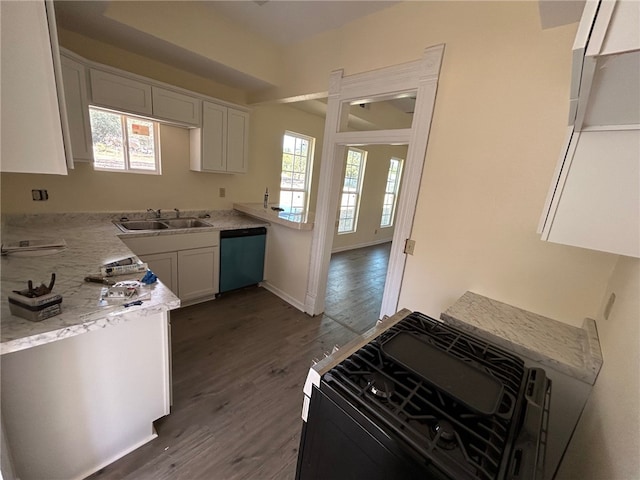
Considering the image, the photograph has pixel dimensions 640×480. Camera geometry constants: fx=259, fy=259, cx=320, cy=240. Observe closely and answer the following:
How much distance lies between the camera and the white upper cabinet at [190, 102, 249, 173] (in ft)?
9.68

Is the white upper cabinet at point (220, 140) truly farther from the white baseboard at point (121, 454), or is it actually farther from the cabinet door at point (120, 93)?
the white baseboard at point (121, 454)

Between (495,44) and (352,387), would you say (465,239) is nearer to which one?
(495,44)

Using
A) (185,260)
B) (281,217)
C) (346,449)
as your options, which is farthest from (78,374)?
(281,217)

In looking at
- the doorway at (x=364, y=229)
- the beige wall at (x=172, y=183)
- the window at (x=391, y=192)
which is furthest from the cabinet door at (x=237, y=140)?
the window at (x=391, y=192)

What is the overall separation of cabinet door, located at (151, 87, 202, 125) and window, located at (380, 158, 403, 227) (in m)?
4.40

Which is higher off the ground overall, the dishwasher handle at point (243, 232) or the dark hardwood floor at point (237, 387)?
the dishwasher handle at point (243, 232)

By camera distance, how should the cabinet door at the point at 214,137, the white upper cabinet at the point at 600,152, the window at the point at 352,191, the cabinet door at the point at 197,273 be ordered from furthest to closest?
1. the window at the point at 352,191
2. the cabinet door at the point at 214,137
3. the cabinet door at the point at 197,273
4. the white upper cabinet at the point at 600,152

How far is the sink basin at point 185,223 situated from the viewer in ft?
9.75

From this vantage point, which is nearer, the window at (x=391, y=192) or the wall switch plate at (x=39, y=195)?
the wall switch plate at (x=39, y=195)

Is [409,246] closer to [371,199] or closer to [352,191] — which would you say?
[352,191]

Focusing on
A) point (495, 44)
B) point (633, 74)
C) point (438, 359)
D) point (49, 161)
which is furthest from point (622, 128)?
point (49, 161)

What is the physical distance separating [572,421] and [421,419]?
917mm

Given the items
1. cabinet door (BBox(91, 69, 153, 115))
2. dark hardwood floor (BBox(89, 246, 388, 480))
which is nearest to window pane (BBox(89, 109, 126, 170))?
cabinet door (BBox(91, 69, 153, 115))

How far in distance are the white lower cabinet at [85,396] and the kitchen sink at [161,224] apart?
177 cm
